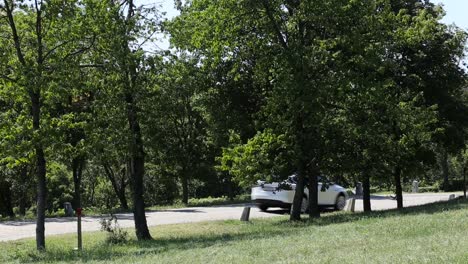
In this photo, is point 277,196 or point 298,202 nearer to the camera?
point 298,202

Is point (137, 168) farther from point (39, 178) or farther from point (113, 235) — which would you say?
point (39, 178)

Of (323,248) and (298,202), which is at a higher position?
(298,202)

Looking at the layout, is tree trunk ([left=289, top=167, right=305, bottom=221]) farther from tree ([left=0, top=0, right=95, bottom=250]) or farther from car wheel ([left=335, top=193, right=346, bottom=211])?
tree ([left=0, top=0, right=95, bottom=250])

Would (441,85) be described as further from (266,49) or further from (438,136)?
(266,49)

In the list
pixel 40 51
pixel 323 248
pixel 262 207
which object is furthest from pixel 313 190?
pixel 323 248

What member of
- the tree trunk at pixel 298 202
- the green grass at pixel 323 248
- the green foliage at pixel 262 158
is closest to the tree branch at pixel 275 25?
the green foliage at pixel 262 158

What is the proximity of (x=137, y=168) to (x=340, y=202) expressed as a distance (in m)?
11.7

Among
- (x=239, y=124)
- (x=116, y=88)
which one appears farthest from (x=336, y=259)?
(x=239, y=124)

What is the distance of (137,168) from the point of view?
16.4m

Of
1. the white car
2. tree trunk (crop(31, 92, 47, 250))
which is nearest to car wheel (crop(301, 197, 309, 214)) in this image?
the white car

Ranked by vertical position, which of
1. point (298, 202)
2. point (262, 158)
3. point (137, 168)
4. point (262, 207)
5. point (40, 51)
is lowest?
point (262, 207)

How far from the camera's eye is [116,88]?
611 inches

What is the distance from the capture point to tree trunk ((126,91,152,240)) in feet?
51.2

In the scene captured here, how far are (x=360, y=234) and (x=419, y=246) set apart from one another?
2669 mm
